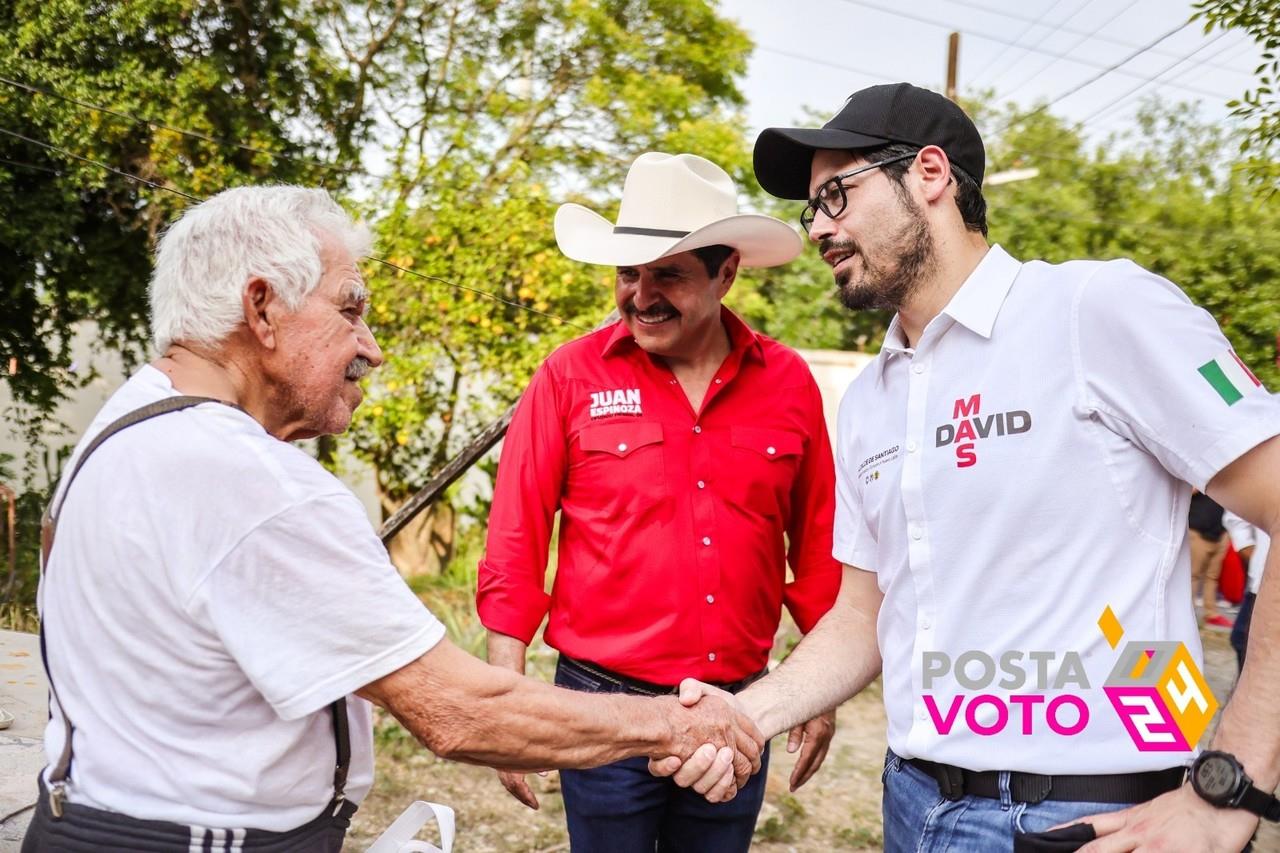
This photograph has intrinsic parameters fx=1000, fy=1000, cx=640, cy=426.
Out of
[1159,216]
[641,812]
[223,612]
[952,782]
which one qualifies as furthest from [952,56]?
[223,612]

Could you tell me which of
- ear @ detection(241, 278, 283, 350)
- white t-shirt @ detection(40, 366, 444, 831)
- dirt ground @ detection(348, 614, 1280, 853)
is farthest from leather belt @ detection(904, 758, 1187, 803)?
dirt ground @ detection(348, 614, 1280, 853)

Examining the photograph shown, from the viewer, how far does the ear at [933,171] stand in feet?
7.09

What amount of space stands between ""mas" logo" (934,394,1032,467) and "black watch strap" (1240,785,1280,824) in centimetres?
67

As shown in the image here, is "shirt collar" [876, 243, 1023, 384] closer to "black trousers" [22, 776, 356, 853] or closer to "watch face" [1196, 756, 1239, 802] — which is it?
"watch face" [1196, 756, 1239, 802]

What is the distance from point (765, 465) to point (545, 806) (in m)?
3.24

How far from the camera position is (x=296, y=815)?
5.70 ft

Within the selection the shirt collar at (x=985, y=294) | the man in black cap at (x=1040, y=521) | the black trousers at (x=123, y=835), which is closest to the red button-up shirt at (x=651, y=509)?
the man in black cap at (x=1040, y=521)

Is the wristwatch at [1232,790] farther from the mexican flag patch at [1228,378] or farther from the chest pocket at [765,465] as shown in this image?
the chest pocket at [765,465]

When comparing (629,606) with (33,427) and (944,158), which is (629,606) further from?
(33,427)

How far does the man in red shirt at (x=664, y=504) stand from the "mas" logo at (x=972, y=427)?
3.28ft

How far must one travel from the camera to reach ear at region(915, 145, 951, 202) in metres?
2.16

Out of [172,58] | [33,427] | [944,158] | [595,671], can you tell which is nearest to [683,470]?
[595,671]

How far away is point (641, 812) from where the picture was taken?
2746mm

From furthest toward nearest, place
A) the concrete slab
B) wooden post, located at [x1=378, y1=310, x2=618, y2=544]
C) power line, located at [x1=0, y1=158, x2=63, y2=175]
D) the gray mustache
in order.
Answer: power line, located at [x1=0, y1=158, x2=63, y2=175] < wooden post, located at [x1=378, y1=310, x2=618, y2=544] < the concrete slab < the gray mustache
